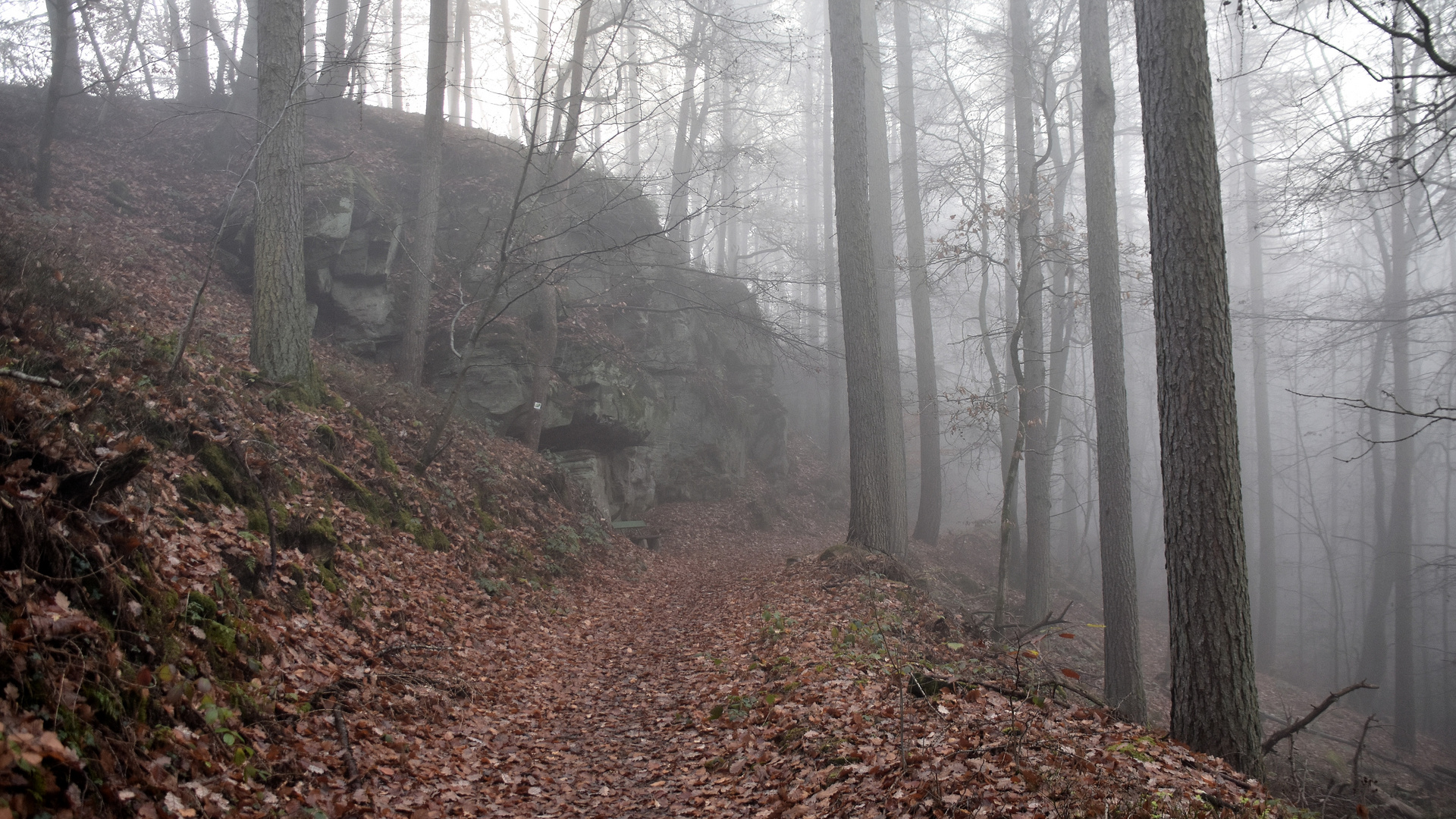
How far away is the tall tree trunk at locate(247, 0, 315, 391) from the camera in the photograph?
28.2ft

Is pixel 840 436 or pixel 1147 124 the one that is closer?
pixel 1147 124

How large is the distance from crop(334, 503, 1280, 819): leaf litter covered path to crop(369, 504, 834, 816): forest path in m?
0.02

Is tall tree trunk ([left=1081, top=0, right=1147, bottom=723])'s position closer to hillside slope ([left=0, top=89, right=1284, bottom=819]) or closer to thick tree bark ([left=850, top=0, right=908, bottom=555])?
hillside slope ([left=0, top=89, right=1284, bottom=819])

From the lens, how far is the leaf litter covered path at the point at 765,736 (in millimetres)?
3828

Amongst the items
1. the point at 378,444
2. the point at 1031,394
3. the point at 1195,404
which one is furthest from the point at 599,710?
the point at 1031,394

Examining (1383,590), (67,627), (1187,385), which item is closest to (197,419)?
(67,627)

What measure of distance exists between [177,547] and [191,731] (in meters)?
1.71

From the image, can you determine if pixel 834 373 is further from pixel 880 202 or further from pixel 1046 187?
pixel 1046 187

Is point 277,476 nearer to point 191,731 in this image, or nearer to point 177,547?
point 177,547

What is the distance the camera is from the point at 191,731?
332 centimetres

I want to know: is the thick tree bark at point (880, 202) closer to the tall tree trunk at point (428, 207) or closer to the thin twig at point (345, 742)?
the tall tree trunk at point (428, 207)

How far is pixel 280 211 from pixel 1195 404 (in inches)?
385

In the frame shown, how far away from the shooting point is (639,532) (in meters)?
14.7

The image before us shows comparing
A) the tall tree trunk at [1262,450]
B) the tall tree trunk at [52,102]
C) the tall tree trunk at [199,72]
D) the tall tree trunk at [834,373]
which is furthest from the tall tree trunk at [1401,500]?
the tall tree trunk at [199,72]
